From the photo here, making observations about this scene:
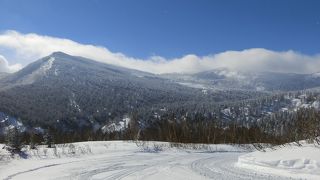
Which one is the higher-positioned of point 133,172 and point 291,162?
point 291,162

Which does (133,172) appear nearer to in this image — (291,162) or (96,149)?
(291,162)

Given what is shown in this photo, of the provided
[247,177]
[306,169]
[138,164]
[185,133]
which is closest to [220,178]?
[247,177]

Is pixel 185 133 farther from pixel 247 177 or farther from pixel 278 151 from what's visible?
pixel 247 177

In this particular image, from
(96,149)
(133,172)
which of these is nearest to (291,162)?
(133,172)

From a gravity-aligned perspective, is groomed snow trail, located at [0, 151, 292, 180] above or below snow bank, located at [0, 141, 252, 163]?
below

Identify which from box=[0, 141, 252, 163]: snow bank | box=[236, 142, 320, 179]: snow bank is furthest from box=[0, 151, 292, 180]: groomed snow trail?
box=[0, 141, 252, 163]: snow bank

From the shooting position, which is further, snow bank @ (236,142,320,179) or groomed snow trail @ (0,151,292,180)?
groomed snow trail @ (0,151,292,180)

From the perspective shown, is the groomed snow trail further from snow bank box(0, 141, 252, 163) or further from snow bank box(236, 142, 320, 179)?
snow bank box(0, 141, 252, 163)

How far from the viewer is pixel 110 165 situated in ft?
66.5

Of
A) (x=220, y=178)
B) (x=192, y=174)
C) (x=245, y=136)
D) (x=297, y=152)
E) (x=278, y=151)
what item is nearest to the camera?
(x=220, y=178)

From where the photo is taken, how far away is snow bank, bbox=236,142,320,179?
16305mm

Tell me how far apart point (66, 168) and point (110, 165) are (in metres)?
1.98

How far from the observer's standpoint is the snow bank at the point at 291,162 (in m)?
16.3

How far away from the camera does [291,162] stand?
1727 centimetres
